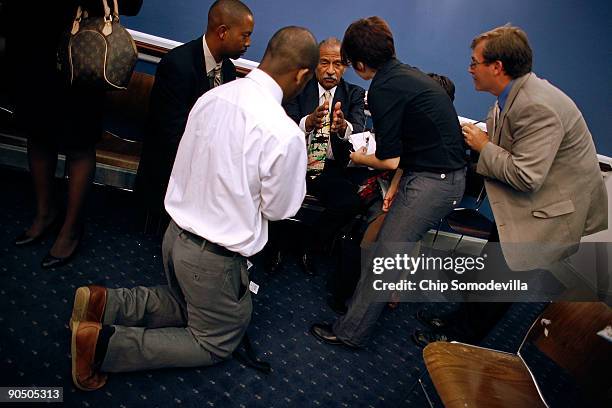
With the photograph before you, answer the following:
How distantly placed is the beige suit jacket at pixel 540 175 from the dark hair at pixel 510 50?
0.06m

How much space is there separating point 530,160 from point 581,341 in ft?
2.66

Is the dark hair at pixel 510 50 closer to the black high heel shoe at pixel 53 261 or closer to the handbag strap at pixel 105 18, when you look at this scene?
the handbag strap at pixel 105 18

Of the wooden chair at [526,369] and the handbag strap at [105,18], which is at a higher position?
the handbag strap at [105,18]

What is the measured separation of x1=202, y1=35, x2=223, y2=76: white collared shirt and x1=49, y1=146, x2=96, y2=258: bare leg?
0.79 metres

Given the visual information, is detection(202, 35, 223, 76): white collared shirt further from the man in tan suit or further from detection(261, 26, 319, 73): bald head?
the man in tan suit

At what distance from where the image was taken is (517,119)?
2008mm

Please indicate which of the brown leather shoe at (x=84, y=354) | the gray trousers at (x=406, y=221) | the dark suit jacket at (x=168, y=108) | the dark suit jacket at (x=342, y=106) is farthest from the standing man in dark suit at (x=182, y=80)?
the gray trousers at (x=406, y=221)

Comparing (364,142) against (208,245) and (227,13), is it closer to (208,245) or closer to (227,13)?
(227,13)

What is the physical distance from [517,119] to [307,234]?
5.35 feet

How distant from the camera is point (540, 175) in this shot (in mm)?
1985

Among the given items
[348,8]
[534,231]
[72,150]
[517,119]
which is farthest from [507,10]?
[72,150]

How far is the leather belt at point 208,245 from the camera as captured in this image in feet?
5.80

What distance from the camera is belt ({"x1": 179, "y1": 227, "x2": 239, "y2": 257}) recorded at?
1768 mm

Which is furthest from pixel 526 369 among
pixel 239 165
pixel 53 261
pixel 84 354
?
pixel 53 261
